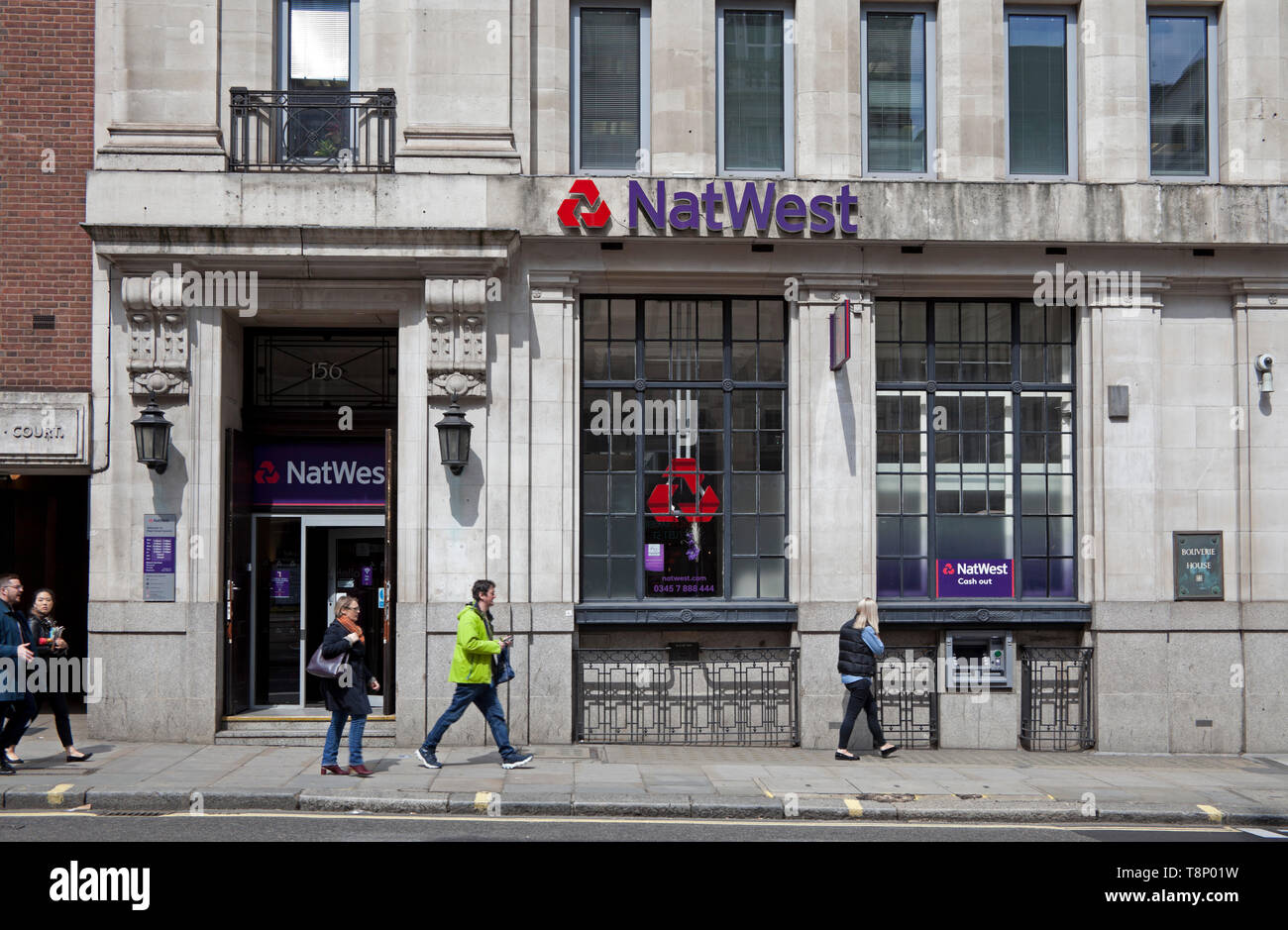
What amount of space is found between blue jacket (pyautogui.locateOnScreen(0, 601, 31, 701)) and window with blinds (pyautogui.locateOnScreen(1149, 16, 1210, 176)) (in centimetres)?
1431

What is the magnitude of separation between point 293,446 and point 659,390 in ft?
15.6

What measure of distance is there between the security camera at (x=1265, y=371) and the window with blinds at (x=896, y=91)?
4.85m

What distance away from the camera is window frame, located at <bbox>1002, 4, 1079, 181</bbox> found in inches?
591

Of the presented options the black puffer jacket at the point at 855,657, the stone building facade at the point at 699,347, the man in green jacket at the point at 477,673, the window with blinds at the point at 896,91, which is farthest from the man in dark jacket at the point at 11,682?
the window with blinds at the point at 896,91

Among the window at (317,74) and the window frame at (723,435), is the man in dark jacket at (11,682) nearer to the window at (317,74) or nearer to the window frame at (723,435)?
the window frame at (723,435)

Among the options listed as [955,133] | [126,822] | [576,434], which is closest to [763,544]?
[576,434]

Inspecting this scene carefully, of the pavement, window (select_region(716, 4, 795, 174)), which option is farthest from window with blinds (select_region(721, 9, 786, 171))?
the pavement

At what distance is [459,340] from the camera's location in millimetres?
13992

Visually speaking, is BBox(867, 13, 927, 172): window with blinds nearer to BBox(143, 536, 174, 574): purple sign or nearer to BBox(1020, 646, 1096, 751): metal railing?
BBox(1020, 646, 1096, 751): metal railing

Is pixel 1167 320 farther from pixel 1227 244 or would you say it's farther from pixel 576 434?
pixel 576 434

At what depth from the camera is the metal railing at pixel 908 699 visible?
14406 millimetres

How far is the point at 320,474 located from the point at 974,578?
27.6 ft

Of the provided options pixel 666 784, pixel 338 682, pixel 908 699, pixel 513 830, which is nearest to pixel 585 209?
pixel 338 682

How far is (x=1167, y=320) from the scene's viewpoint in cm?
1487
